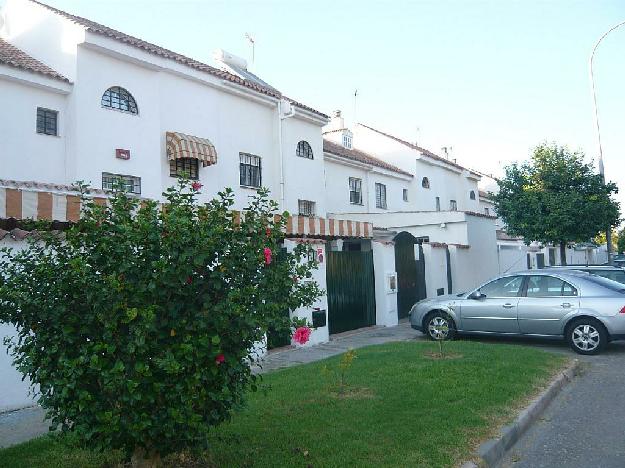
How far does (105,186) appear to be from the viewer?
1431 cm

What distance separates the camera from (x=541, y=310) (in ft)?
33.3

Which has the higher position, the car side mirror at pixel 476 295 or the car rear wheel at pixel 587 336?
the car side mirror at pixel 476 295

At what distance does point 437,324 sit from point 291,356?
10.8ft

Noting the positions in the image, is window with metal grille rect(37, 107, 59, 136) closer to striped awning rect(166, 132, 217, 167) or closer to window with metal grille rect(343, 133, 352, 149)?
striped awning rect(166, 132, 217, 167)

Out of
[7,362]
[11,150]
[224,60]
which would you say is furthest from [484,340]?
[224,60]

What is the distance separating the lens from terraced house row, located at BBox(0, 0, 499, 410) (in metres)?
12.6

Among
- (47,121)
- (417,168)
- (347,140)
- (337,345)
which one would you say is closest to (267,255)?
(337,345)

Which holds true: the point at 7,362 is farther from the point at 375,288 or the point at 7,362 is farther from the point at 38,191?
the point at 375,288

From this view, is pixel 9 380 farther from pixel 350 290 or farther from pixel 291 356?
pixel 350 290

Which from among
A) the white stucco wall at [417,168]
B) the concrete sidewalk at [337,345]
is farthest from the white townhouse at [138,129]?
the white stucco wall at [417,168]

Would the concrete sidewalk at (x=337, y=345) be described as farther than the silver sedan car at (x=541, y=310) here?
No

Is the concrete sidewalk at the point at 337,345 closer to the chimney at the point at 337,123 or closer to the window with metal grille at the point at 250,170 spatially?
the window with metal grille at the point at 250,170

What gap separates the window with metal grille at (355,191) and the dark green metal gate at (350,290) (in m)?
11.4

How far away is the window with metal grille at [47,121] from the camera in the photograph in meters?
13.5
